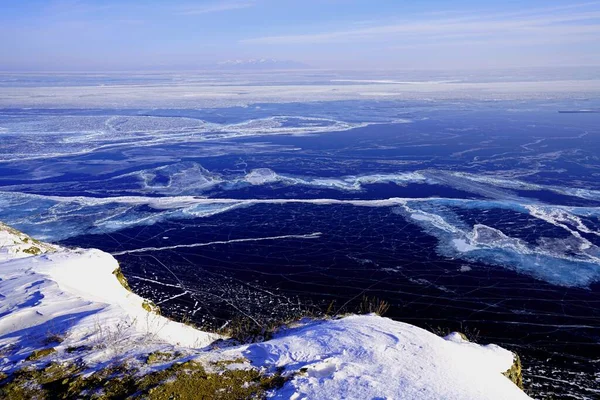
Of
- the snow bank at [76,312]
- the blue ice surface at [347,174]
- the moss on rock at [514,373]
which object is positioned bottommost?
the blue ice surface at [347,174]

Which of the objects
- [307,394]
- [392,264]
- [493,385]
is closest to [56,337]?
[307,394]

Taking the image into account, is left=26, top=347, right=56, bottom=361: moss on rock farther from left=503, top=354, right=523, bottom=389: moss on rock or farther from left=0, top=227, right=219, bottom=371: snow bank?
left=503, top=354, right=523, bottom=389: moss on rock

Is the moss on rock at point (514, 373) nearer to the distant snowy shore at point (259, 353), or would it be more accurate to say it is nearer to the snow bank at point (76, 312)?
the distant snowy shore at point (259, 353)

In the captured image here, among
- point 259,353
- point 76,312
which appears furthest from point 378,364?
point 76,312

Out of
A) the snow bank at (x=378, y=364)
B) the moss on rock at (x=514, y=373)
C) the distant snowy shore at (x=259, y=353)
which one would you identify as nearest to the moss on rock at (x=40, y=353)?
the distant snowy shore at (x=259, y=353)

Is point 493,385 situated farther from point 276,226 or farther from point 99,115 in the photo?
point 99,115
